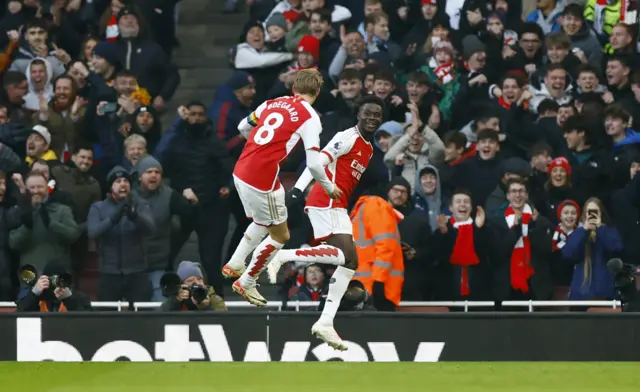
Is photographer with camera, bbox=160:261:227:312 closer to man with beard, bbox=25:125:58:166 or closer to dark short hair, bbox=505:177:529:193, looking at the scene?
man with beard, bbox=25:125:58:166

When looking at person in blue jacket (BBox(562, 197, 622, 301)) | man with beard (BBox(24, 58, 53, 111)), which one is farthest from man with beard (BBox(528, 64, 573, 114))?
man with beard (BBox(24, 58, 53, 111))

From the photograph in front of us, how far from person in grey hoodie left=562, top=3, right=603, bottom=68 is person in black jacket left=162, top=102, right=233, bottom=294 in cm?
422

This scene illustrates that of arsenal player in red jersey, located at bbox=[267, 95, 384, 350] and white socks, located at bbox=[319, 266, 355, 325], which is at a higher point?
arsenal player in red jersey, located at bbox=[267, 95, 384, 350]

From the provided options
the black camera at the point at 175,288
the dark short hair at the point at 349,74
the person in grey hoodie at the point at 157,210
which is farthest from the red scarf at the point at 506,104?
the black camera at the point at 175,288

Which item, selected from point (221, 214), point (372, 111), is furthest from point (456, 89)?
point (372, 111)

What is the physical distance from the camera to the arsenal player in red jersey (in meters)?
12.2

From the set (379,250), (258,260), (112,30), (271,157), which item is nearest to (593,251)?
(379,250)

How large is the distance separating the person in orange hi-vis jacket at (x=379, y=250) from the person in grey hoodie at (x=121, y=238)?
7.64 feet

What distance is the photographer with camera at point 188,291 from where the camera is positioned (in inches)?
546

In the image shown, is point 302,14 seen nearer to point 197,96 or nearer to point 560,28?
point 197,96

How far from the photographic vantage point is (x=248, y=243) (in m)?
12.3

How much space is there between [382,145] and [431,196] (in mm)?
837

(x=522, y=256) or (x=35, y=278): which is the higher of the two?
(x=522, y=256)

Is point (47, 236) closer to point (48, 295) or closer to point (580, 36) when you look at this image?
point (48, 295)
